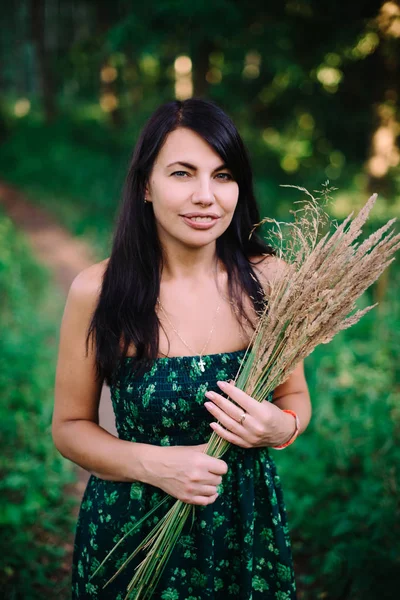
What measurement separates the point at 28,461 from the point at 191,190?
2898mm

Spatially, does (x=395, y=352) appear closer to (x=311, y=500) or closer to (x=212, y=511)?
(x=311, y=500)

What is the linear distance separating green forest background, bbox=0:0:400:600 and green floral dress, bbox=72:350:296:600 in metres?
1.23

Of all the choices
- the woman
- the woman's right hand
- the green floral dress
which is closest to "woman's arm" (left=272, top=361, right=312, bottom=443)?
the woman

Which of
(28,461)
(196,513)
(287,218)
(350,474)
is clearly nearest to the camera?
(196,513)

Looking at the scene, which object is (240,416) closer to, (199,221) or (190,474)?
(190,474)

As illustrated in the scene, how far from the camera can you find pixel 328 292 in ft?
4.71

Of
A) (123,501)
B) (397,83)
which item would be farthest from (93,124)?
(123,501)

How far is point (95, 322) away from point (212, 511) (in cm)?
78

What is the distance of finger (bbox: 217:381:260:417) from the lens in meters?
1.51

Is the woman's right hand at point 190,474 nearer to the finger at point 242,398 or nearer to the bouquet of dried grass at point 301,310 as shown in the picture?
the bouquet of dried grass at point 301,310

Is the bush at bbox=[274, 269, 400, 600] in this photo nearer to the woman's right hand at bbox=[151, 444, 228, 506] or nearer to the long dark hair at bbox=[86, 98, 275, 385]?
the woman's right hand at bbox=[151, 444, 228, 506]

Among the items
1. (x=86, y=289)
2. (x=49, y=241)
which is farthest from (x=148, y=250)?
(x=49, y=241)

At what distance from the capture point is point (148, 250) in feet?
6.13

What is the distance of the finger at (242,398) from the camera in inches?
59.6
